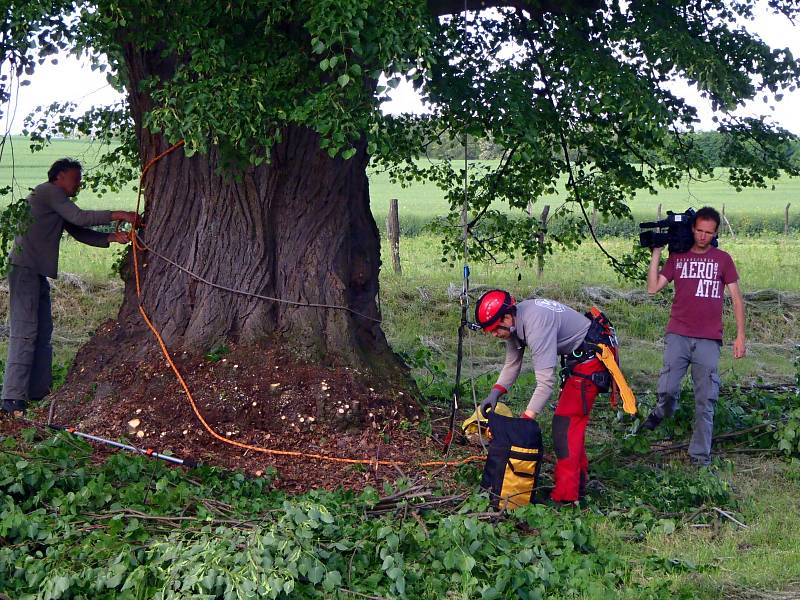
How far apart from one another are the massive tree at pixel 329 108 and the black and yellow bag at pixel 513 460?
1801 millimetres

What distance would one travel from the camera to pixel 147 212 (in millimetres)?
8172

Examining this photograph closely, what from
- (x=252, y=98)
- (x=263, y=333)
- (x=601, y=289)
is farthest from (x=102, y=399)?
(x=601, y=289)

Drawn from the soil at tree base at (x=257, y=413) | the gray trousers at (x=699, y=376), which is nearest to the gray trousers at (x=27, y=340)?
the soil at tree base at (x=257, y=413)

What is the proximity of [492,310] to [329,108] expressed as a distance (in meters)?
1.58

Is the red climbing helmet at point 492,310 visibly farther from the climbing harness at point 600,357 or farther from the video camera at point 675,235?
the video camera at point 675,235

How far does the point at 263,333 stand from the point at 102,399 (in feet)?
4.20

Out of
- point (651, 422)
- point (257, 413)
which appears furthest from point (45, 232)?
point (651, 422)

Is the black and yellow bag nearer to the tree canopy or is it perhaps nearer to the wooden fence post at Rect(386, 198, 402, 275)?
the tree canopy

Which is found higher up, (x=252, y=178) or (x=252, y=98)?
(x=252, y=98)

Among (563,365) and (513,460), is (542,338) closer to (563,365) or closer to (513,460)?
(563,365)

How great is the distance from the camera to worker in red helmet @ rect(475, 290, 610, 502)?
6418mm

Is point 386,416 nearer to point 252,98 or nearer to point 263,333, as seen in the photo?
point 263,333

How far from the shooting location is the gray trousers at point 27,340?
8477 millimetres

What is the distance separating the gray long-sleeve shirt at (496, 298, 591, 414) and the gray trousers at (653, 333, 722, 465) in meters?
1.12
